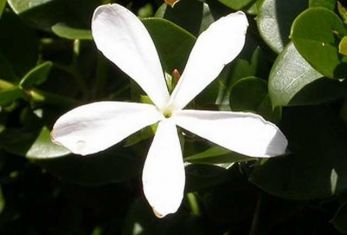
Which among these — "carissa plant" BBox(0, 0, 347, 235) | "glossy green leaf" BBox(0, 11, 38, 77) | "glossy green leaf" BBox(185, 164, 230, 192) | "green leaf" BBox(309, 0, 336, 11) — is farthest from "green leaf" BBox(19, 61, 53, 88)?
"green leaf" BBox(309, 0, 336, 11)

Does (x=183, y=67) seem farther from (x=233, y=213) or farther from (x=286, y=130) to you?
(x=233, y=213)

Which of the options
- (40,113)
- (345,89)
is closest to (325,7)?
(345,89)

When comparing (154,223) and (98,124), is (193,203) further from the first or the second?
(98,124)

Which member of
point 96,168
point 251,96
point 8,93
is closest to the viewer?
point 251,96

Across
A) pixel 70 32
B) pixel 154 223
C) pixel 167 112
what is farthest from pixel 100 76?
pixel 167 112

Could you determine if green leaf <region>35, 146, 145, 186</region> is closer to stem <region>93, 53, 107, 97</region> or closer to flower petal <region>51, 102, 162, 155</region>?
stem <region>93, 53, 107, 97</region>
